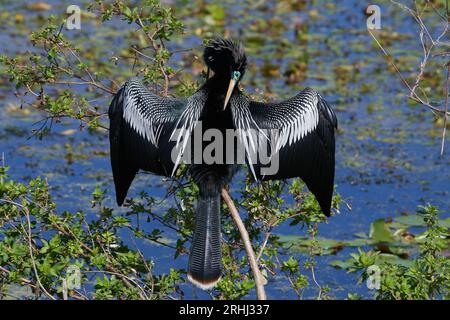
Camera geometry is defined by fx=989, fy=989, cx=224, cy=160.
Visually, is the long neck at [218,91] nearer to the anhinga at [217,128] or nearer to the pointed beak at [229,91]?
the anhinga at [217,128]

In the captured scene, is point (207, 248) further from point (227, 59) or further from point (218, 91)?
point (227, 59)

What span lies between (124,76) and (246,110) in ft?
17.8

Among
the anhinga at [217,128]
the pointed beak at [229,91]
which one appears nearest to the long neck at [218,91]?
the anhinga at [217,128]

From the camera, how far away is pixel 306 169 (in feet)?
15.4

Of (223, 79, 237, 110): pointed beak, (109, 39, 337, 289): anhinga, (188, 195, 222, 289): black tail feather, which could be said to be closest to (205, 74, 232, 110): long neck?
(109, 39, 337, 289): anhinga

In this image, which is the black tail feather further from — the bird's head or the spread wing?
the bird's head

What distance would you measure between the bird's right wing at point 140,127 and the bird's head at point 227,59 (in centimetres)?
17

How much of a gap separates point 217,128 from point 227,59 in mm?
316

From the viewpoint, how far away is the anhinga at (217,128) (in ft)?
14.5

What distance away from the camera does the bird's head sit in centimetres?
443

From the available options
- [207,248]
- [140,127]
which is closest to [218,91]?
[140,127]

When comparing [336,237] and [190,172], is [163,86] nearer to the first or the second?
[190,172]
